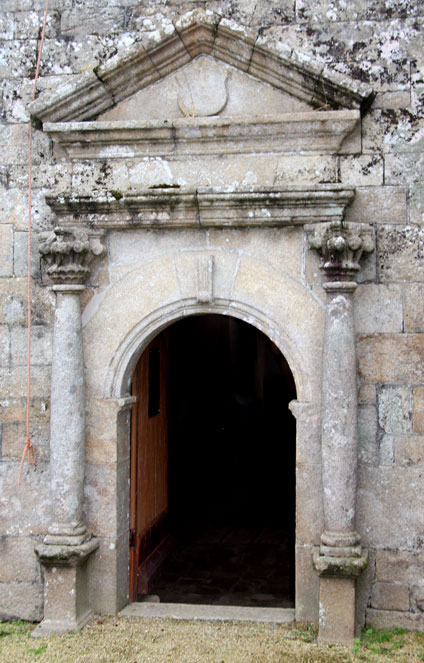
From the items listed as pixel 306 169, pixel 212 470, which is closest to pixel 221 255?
pixel 306 169

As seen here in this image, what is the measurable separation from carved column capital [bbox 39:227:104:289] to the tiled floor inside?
255 centimetres

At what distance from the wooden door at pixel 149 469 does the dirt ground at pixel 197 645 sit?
22.4 inches

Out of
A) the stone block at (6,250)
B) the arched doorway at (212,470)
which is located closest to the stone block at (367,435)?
the arched doorway at (212,470)

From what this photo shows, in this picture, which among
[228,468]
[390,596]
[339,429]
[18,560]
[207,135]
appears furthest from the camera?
[228,468]

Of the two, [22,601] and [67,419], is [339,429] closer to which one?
[67,419]

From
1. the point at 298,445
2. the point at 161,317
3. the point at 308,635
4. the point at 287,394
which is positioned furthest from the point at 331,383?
the point at 287,394

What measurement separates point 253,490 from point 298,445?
14.8 feet

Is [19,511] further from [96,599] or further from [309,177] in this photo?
[309,177]

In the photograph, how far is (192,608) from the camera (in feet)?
13.8

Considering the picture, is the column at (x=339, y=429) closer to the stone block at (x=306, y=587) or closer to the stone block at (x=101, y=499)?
the stone block at (x=306, y=587)

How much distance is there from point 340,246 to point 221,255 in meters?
0.77

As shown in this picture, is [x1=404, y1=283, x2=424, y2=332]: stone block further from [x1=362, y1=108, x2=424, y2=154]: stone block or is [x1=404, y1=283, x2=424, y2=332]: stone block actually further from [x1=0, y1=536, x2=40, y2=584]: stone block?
[x1=0, y1=536, x2=40, y2=584]: stone block

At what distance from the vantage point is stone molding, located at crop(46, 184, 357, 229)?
3.91 metres

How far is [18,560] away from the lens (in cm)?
425
